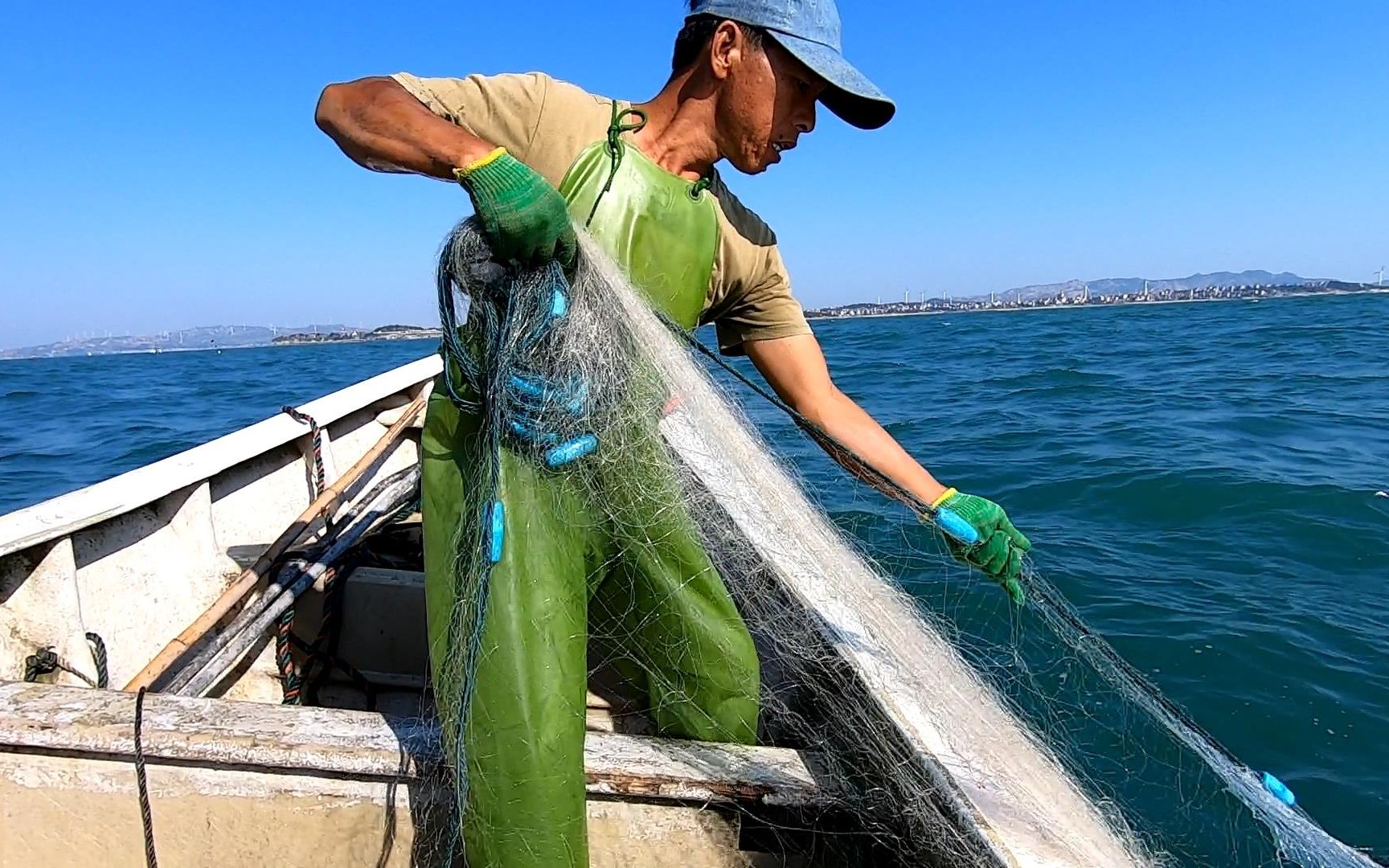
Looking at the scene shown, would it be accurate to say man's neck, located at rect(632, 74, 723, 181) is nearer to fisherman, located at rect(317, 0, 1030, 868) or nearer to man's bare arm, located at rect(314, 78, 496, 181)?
fisherman, located at rect(317, 0, 1030, 868)

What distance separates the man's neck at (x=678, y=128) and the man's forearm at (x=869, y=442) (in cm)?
87

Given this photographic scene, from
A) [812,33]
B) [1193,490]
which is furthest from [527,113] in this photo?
[1193,490]

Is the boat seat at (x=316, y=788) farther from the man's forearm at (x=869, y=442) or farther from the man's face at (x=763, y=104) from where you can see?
the man's face at (x=763, y=104)

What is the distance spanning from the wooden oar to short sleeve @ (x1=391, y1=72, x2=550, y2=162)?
174 centimetres

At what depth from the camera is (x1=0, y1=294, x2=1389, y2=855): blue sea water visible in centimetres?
429

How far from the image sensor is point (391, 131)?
1.77 metres

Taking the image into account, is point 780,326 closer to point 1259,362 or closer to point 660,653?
point 660,653

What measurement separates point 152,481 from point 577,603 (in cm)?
207

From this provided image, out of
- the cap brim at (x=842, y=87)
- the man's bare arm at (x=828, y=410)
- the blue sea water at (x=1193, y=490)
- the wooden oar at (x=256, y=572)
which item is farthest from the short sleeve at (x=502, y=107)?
the wooden oar at (x=256, y=572)

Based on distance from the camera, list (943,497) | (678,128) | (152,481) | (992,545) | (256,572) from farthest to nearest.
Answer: (256,572), (152,481), (943,497), (992,545), (678,128)

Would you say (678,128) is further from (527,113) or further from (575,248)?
(575,248)

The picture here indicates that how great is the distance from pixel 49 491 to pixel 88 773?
1000 centimetres

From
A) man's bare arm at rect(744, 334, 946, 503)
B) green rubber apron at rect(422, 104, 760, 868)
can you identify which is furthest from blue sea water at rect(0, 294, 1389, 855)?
green rubber apron at rect(422, 104, 760, 868)

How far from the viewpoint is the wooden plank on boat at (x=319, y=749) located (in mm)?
1960
